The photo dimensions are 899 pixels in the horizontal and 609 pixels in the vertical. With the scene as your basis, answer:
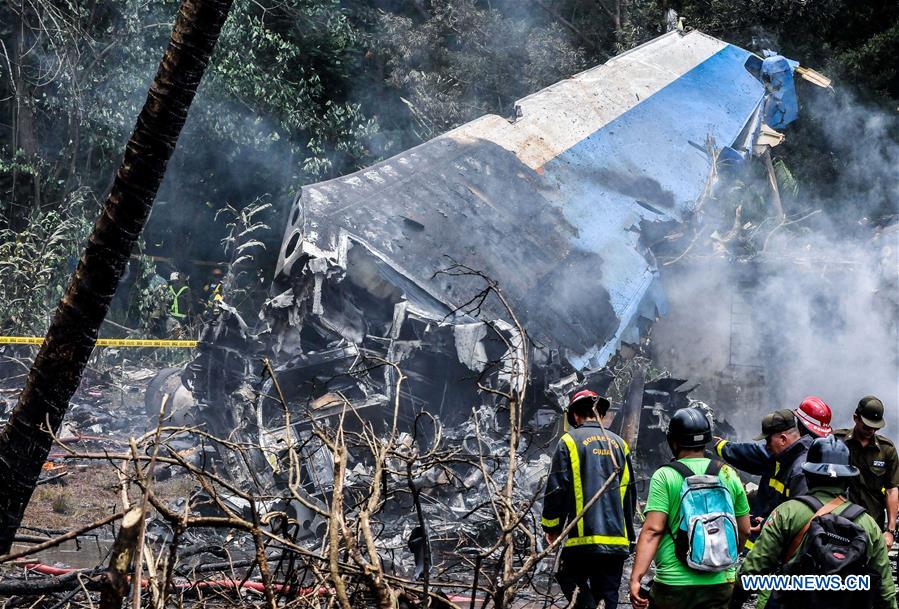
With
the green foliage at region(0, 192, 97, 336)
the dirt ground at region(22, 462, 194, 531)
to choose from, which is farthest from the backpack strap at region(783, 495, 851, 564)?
the green foliage at region(0, 192, 97, 336)

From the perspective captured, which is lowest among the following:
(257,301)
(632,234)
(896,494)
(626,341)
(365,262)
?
(257,301)

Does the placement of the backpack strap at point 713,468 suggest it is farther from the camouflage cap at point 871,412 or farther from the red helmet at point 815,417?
the camouflage cap at point 871,412

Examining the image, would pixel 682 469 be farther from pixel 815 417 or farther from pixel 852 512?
pixel 815 417

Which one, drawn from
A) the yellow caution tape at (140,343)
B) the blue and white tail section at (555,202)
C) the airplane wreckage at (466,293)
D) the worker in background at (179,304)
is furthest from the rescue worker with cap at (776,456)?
the worker in background at (179,304)

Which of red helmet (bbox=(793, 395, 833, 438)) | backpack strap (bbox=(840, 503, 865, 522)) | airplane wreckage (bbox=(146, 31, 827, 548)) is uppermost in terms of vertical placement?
backpack strap (bbox=(840, 503, 865, 522))

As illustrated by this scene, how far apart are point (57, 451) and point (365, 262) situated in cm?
349

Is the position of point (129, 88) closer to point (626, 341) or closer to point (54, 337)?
point (626, 341)

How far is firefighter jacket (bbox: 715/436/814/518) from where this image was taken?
3852mm

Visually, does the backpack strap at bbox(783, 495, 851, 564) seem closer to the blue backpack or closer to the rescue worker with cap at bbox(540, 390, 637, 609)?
the blue backpack

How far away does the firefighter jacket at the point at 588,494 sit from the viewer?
3.88m

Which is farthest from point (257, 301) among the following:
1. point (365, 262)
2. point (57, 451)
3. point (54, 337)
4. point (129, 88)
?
point (54, 337)

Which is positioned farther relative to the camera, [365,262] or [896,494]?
[365,262]

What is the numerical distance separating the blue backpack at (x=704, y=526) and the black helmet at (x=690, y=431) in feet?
0.37

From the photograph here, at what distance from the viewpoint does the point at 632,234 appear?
30.2 feet
